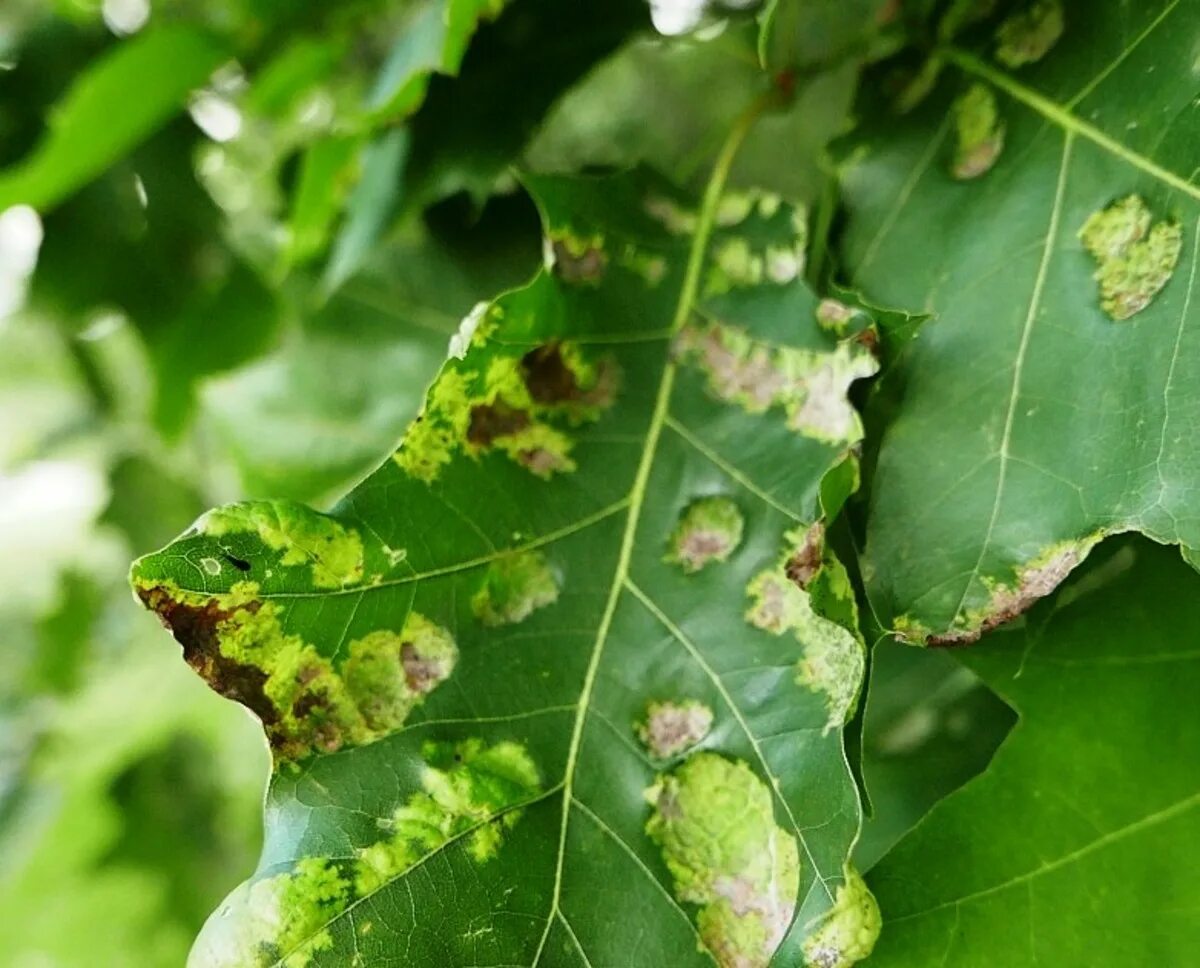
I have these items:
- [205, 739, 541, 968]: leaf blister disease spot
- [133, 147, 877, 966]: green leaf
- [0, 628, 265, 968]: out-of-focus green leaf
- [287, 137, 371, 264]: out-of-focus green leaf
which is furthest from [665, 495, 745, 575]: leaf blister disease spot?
[0, 628, 265, 968]: out-of-focus green leaf

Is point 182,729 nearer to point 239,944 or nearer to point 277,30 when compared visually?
point 277,30

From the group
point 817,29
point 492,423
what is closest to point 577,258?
point 492,423

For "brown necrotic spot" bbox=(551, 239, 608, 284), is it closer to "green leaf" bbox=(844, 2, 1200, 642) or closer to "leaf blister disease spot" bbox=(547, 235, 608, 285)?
"leaf blister disease spot" bbox=(547, 235, 608, 285)

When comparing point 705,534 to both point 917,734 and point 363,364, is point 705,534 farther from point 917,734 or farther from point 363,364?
point 363,364

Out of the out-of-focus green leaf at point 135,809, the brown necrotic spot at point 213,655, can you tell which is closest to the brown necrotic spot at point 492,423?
the brown necrotic spot at point 213,655

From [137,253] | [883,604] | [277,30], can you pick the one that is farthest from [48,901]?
[883,604]
